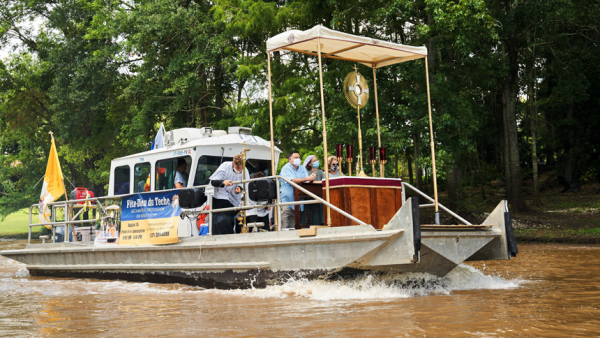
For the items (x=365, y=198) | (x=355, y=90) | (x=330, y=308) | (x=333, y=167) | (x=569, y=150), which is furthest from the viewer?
(x=569, y=150)

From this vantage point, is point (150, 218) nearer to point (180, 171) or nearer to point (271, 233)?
point (180, 171)

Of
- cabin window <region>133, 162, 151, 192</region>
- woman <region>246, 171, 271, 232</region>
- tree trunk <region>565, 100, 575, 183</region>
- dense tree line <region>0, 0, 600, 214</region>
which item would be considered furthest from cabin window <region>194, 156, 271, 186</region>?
tree trunk <region>565, 100, 575, 183</region>

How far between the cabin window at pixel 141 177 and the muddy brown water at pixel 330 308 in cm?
181

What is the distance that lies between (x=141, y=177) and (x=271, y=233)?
3851mm

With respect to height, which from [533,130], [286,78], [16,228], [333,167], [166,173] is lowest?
[16,228]

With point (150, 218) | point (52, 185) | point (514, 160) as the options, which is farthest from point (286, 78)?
point (150, 218)

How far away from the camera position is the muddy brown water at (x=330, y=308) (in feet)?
19.0

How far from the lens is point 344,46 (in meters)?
8.99

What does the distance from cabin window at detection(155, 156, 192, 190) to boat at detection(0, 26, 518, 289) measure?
0.06 ft

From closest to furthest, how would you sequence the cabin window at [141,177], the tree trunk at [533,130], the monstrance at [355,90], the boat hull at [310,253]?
the boat hull at [310,253] < the monstrance at [355,90] < the cabin window at [141,177] < the tree trunk at [533,130]

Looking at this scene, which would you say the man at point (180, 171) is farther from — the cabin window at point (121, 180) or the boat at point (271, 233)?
the cabin window at point (121, 180)

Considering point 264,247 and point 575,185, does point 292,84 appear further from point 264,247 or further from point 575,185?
point 575,185

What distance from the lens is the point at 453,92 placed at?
2038 cm

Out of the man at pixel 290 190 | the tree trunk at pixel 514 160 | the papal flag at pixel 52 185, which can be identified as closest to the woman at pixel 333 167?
the man at pixel 290 190
